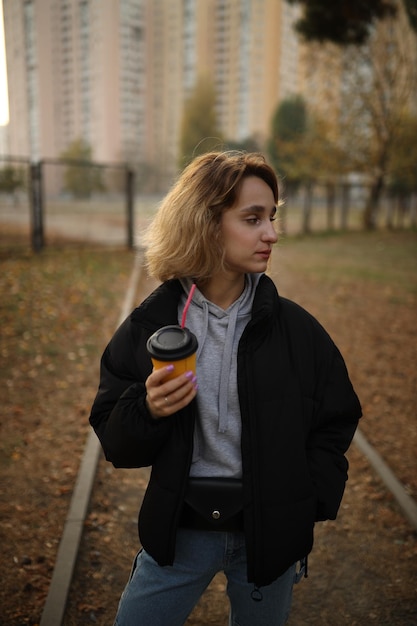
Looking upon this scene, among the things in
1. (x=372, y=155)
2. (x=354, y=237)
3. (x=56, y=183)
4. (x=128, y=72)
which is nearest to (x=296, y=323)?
(x=56, y=183)

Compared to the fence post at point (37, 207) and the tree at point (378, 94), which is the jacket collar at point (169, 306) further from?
the tree at point (378, 94)

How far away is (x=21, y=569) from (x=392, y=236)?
22350mm

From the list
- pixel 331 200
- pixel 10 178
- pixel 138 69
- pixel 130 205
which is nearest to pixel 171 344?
pixel 10 178

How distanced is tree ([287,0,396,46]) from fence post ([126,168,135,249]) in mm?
6417

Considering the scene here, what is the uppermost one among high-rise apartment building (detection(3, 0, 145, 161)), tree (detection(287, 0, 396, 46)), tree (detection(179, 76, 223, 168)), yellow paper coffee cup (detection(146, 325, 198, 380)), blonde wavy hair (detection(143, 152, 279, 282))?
high-rise apartment building (detection(3, 0, 145, 161))

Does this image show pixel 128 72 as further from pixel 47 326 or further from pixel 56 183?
pixel 47 326

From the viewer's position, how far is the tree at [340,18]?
10023 millimetres

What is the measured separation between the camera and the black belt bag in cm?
166

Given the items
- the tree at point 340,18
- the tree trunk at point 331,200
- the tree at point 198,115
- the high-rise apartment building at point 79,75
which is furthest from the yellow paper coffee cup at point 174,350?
the high-rise apartment building at point 79,75

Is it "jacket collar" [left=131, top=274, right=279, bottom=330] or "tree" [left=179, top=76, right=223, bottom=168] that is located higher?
"tree" [left=179, top=76, right=223, bottom=168]

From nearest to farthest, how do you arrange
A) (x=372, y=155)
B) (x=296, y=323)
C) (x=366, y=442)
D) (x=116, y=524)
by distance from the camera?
(x=296, y=323)
(x=116, y=524)
(x=366, y=442)
(x=372, y=155)

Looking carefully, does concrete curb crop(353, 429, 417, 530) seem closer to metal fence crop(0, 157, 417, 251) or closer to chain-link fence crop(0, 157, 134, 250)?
metal fence crop(0, 157, 417, 251)

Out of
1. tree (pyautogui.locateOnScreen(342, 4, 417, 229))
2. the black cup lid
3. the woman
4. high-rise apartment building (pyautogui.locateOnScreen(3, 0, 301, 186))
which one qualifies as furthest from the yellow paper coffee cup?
high-rise apartment building (pyautogui.locateOnScreen(3, 0, 301, 186))

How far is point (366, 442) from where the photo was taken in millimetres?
4586
